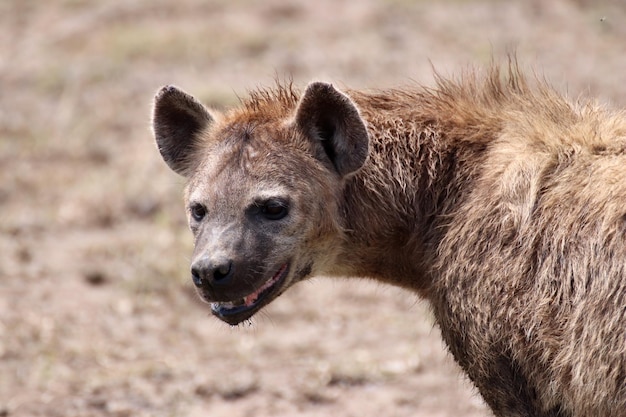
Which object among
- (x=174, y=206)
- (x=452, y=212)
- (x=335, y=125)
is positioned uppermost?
(x=174, y=206)

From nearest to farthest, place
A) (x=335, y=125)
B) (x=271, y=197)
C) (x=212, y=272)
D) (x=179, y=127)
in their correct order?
(x=212, y=272), (x=271, y=197), (x=335, y=125), (x=179, y=127)

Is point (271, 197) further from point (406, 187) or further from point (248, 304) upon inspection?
point (406, 187)

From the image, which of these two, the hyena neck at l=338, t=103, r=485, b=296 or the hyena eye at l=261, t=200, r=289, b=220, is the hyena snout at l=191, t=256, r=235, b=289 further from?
the hyena neck at l=338, t=103, r=485, b=296

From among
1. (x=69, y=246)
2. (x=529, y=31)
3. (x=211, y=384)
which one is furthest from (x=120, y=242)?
(x=529, y=31)

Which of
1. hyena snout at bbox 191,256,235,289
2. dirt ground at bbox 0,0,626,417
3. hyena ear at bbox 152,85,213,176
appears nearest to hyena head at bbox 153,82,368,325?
hyena snout at bbox 191,256,235,289

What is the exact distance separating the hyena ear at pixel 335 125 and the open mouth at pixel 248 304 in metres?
0.47

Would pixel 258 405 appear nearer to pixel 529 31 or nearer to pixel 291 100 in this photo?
pixel 291 100

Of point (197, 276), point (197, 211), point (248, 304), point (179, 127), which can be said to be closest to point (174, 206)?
point (179, 127)

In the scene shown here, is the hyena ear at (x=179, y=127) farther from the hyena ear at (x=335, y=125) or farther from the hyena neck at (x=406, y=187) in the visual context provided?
the hyena neck at (x=406, y=187)

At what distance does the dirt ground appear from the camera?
19.9 ft

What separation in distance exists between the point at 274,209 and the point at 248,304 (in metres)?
0.39

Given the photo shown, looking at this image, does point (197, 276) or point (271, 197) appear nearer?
point (197, 276)

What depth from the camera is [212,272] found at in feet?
13.4

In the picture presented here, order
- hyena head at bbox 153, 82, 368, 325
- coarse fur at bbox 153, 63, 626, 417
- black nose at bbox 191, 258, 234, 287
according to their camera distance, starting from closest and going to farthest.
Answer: coarse fur at bbox 153, 63, 626, 417
black nose at bbox 191, 258, 234, 287
hyena head at bbox 153, 82, 368, 325
